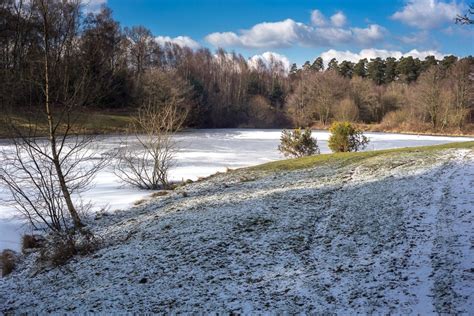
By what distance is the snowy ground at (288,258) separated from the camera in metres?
4.82

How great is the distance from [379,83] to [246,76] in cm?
3020

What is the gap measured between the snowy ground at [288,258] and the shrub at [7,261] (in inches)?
11.2

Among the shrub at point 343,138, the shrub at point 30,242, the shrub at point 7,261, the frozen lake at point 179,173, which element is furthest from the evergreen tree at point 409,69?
the shrub at point 7,261

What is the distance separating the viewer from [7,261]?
8.36m

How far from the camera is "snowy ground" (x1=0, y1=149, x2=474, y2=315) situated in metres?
4.82

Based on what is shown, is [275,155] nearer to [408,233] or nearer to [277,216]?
[277,216]

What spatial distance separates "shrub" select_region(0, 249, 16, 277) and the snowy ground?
0.28 meters

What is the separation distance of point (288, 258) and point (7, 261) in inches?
251

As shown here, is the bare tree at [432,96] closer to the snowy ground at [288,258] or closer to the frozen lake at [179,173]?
the frozen lake at [179,173]

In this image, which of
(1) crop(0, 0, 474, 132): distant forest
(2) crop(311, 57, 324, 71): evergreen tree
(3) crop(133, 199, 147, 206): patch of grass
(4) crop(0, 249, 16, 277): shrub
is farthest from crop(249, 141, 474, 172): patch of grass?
(2) crop(311, 57, 324, 71): evergreen tree

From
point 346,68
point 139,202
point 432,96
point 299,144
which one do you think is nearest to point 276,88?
point 346,68

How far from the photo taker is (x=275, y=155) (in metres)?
26.6

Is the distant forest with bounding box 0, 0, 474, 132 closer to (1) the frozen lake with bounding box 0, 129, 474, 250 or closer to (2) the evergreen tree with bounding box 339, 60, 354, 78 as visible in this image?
(2) the evergreen tree with bounding box 339, 60, 354, 78

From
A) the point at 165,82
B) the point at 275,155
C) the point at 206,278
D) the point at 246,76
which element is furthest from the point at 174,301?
the point at 246,76
